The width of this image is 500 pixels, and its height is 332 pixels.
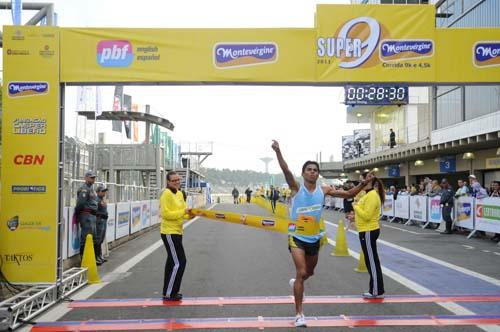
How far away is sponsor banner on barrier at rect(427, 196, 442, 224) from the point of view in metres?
20.1

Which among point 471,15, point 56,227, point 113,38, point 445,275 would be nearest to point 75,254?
point 56,227

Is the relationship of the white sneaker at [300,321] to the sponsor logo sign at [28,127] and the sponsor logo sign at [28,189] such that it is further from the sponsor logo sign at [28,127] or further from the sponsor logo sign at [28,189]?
the sponsor logo sign at [28,127]

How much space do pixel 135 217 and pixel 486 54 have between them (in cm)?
1255

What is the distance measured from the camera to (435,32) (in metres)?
8.41

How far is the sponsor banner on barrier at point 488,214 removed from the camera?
Answer: 15914 millimetres

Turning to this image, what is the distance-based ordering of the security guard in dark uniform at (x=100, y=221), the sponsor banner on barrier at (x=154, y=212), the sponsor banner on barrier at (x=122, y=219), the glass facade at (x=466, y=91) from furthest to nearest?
the glass facade at (x=466, y=91)
the sponsor banner on barrier at (x=154, y=212)
the sponsor banner on barrier at (x=122, y=219)
the security guard in dark uniform at (x=100, y=221)

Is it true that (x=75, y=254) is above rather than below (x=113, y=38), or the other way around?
below

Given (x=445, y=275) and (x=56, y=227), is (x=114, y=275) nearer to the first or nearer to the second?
(x=56, y=227)

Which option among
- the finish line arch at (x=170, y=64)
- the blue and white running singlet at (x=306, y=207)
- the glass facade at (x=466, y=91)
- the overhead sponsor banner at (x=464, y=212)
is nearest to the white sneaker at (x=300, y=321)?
the blue and white running singlet at (x=306, y=207)

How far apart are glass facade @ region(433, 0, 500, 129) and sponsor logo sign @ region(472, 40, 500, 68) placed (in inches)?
594

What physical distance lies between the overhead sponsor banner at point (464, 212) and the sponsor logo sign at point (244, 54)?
12.0 m

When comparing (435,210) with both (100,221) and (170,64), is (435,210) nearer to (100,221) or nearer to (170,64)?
(100,221)

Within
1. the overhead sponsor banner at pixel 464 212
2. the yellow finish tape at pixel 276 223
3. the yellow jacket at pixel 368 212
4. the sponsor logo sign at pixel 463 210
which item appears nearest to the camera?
the yellow finish tape at pixel 276 223

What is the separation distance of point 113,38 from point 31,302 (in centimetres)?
394
